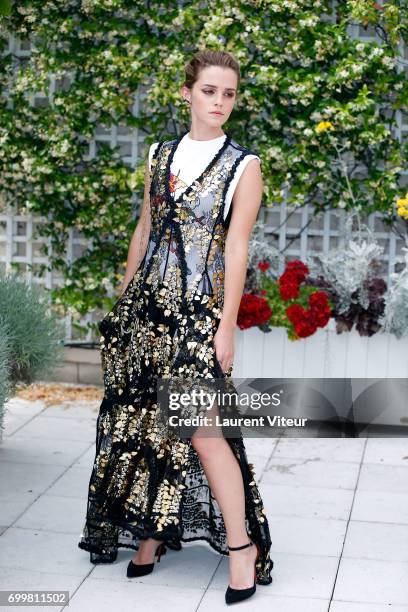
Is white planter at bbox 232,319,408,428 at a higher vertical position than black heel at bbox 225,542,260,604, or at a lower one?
higher

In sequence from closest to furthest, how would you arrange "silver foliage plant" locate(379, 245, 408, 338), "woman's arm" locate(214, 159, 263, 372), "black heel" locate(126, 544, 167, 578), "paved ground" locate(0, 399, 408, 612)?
1. "woman's arm" locate(214, 159, 263, 372)
2. "paved ground" locate(0, 399, 408, 612)
3. "black heel" locate(126, 544, 167, 578)
4. "silver foliage plant" locate(379, 245, 408, 338)

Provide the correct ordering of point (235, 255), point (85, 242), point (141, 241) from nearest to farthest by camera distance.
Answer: point (235, 255), point (141, 241), point (85, 242)

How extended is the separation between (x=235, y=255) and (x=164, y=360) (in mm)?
375

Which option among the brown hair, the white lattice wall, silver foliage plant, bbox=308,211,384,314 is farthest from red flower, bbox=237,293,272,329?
the brown hair

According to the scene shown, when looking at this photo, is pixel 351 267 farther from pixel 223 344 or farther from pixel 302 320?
pixel 223 344

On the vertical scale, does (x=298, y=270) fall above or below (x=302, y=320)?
above

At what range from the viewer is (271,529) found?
11.9 ft

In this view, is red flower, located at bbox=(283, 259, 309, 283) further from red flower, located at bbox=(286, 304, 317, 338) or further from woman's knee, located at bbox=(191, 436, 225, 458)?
woman's knee, located at bbox=(191, 436, 225, 458)

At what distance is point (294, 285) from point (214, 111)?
6.07ft

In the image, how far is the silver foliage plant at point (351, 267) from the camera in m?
4.80

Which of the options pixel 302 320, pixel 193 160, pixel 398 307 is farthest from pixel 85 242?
pixel 193 160

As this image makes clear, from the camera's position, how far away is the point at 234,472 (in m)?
3.03

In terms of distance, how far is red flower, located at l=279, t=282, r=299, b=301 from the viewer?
473 centimetres

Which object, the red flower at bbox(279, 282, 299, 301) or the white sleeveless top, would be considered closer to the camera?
the white sleeveless top
